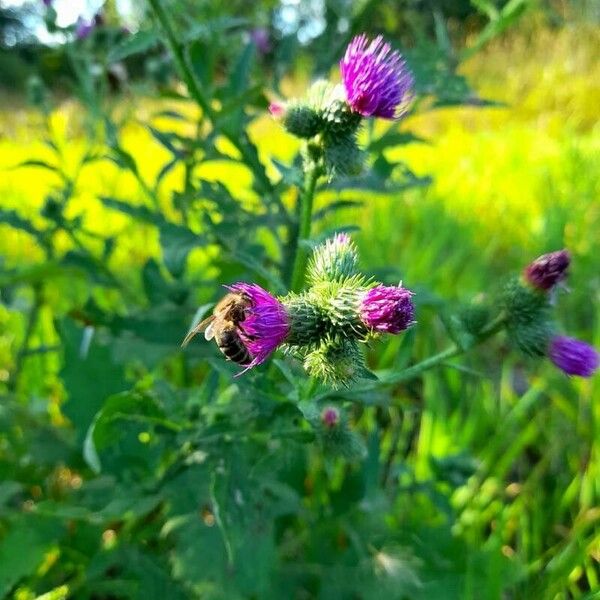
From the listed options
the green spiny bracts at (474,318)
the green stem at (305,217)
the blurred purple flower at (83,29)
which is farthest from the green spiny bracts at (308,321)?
the blurred purple flower at (83,29)

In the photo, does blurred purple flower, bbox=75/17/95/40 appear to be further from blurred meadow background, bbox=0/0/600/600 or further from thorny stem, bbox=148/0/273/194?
thorny stem, bbox=148/0/273/194

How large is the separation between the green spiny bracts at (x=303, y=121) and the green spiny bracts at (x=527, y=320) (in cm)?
48

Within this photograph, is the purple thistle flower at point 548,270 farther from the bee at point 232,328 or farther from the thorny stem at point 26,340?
the thorny stem at point 26,340

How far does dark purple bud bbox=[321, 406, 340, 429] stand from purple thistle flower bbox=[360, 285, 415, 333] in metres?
0.33

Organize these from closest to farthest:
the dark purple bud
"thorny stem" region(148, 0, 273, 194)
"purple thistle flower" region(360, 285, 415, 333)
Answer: "purple thistle flower" region(360, 285, 415, 333) → the dark purple bud → "thorny stem" region(148, 0, 273, 194)

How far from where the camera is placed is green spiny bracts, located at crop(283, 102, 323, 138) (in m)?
1.40

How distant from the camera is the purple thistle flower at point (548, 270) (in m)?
1.42

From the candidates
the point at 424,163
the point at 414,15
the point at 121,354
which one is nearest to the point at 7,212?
the point at 121,354

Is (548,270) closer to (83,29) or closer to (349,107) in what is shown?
(349,107)

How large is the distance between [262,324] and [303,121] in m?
0.50

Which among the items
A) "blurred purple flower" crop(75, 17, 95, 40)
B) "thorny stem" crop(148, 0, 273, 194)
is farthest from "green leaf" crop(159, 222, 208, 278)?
"blurred purple flower" crop(75, 17, 95, 40)

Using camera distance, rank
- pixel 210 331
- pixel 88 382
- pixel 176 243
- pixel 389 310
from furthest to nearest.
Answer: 1. pixel 88 382
2. pixel 176 243
3. pixel 210 331
4. pixel 389 310

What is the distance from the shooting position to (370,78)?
1.36 m

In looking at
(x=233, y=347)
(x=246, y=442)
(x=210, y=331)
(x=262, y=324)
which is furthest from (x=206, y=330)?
(x=246, y=442)
